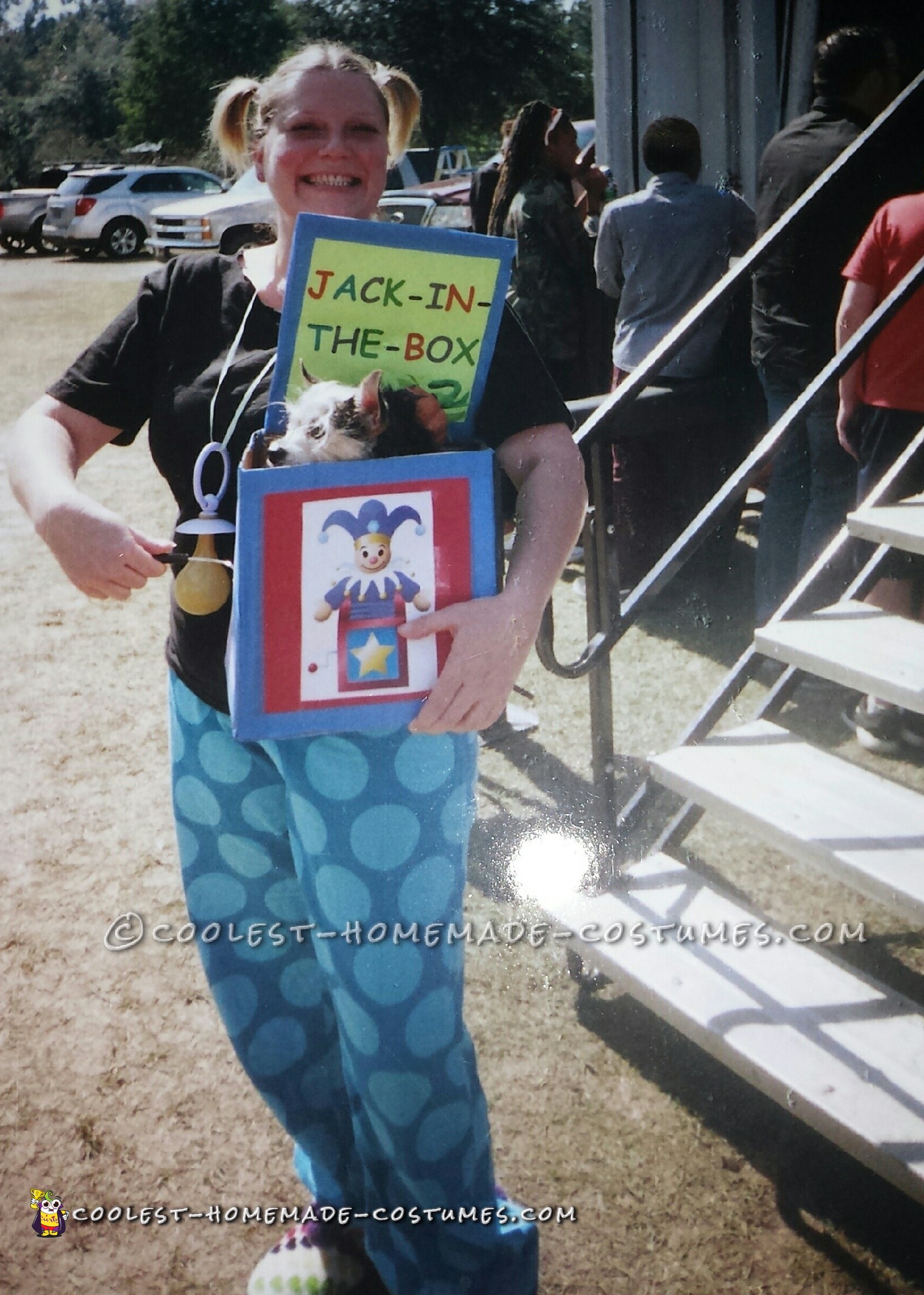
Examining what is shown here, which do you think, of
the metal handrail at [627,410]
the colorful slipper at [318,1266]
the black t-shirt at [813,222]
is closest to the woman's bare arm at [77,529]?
the metal handrail at [627,410]

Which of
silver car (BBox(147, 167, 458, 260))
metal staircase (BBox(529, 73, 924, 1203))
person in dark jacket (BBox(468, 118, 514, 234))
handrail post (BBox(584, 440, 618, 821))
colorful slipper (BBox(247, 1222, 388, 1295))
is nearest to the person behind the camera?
silver car (BBox(147, 167, 458, 260))

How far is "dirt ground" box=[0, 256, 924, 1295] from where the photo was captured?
1632 mm

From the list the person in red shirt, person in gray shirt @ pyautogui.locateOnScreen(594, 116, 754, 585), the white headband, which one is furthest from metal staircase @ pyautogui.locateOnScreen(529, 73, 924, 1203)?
the white headband

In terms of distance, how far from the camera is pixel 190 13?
199cm

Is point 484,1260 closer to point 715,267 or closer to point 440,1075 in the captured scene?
point 440,1075

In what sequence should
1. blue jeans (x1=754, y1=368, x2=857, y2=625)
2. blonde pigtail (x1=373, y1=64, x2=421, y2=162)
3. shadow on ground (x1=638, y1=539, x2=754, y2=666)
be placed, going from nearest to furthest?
blonde pigtail (x1=373, y1=64, x2=421, y2=162), blue jeans (x1=754, y1=368, x2=857, y2=625), shadow on ground (x1=638, y1=539, x2=754, y2=666)

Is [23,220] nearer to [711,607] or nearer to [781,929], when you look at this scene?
[711,607]

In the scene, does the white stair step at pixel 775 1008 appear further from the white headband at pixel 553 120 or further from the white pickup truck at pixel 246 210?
the white headband at pixel 553 120

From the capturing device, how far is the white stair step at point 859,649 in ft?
6.28

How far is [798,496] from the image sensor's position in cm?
350

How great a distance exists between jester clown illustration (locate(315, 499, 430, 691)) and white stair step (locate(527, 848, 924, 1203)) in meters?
1.06

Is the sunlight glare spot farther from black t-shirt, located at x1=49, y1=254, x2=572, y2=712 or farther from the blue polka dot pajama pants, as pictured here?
black t-shirt, located at x1=49, y1=254, x2=572, y2=712

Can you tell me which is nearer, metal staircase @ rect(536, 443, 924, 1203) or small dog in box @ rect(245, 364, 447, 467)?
small dog in box @ rect(245, 364, 447, 467)

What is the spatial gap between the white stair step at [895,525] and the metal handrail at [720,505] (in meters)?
0.29
